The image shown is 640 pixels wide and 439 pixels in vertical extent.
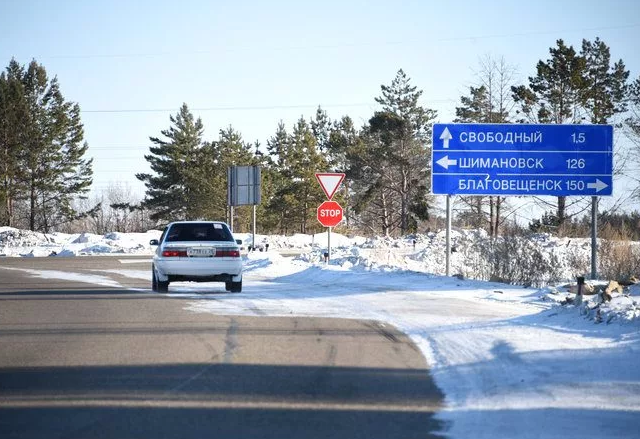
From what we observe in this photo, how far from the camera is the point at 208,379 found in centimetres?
834

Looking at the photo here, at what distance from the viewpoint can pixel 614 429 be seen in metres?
6.28

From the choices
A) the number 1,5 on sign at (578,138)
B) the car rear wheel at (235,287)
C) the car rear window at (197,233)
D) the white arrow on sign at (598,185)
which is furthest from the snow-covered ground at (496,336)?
the number 1,5 on sign at (578,138)

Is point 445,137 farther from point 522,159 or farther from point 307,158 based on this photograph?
point 307,158

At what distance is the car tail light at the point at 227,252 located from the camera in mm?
19000

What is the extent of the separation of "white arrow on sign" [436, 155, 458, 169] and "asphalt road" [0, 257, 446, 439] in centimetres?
1002

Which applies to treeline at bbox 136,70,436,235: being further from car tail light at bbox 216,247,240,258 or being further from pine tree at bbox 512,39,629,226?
car tail light at bbox 216,247,240,258

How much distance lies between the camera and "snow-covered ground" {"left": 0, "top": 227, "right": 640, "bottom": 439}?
6750 millimetres

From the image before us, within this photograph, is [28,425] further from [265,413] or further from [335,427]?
[335,427]

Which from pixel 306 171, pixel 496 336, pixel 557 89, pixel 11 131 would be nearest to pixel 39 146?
pixel 11 131

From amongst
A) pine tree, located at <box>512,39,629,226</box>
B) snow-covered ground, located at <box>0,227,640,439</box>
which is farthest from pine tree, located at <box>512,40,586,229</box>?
snow-covered ground, located at <box>0,227,640,439</box>

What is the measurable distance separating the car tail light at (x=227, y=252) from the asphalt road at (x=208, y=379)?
15.3 ft

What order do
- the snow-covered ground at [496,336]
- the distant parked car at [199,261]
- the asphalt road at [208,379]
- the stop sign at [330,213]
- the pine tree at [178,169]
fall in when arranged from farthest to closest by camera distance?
1. the pine tree at [178,169]
2. the stop sign at [330,213]
3. the distant parked car at [199,261]
4. the snow-covered ground at [496,336]
5. the asphalt road at [208,379]

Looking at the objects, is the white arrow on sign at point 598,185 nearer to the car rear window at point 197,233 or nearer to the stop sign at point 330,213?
the stop sign at point 330,213

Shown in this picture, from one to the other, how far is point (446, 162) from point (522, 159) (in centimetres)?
209
